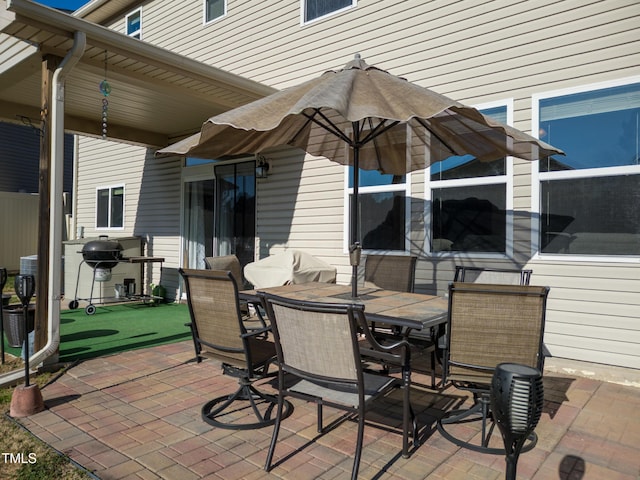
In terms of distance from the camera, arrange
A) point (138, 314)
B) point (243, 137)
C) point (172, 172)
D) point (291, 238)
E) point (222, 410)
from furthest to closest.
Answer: point (172, 172) < point (138, 314) < point (291, 238) < point (243, 137) < point (222, 410)

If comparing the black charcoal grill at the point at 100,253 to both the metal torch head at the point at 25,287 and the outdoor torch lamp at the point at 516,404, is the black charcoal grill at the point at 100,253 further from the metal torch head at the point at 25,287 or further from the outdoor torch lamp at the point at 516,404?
the outdoor torch lamp at the point at 516,404

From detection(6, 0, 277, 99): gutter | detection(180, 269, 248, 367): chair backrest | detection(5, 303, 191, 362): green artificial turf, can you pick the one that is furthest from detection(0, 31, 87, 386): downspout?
detection(180, 269, 248, 367): chair backrest

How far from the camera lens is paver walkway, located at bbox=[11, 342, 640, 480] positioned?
2.34 m

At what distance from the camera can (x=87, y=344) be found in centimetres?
487

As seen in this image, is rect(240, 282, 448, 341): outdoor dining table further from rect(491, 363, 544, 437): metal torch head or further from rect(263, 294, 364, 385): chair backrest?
rect(491, 363, 544, 437): metal torch head

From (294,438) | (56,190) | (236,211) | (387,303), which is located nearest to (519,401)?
(294,438)

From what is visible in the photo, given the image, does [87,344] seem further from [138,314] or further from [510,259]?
[510,259]

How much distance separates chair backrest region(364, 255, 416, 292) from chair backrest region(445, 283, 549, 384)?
1.71m

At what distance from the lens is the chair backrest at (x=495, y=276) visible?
3.52 m

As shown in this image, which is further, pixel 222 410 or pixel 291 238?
pixel 291 238

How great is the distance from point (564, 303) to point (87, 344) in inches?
193

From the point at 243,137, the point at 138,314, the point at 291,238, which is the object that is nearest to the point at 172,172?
the point at 138,314

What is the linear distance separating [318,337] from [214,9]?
7.30 meters

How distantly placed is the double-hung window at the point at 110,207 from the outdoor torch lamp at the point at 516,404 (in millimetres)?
9302
